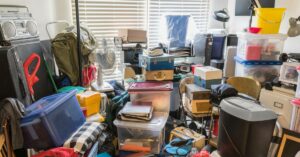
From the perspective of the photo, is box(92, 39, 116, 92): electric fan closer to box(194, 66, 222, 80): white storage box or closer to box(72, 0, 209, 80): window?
box(72, 0, 209, 80): window

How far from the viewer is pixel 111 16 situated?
2.89m

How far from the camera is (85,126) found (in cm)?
152

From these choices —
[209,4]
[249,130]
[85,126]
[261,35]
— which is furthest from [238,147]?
[209,4]

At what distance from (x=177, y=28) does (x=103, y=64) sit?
3.95 ft

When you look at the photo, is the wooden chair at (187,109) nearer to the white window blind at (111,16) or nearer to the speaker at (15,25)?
the white window blind at (111,16)

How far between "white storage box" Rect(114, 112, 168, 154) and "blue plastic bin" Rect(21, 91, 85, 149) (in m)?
0.52

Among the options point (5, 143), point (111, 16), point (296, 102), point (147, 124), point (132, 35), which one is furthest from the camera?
point (111, 16)

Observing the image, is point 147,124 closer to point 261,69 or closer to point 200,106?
point 200,106

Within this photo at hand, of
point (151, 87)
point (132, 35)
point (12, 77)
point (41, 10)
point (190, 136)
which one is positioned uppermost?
point (41, 10)

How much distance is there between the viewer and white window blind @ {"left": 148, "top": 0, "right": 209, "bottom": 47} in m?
3.13

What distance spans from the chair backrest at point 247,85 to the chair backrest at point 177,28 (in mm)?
1003

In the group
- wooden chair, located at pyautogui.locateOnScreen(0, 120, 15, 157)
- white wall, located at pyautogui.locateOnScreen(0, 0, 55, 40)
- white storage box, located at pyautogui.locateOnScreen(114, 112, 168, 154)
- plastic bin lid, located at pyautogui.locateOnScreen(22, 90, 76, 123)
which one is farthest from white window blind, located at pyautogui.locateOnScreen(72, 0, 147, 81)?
wooden chair, located at pyautogui.locateOnScreen(0, 120, 15, 157)

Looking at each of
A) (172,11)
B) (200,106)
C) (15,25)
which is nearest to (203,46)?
(172,11)

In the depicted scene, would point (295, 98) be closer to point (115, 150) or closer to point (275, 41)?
point (275, 41)
